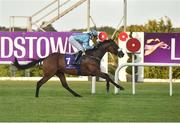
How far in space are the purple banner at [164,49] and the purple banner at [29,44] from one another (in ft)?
8.54

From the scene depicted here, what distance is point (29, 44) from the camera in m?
20.9

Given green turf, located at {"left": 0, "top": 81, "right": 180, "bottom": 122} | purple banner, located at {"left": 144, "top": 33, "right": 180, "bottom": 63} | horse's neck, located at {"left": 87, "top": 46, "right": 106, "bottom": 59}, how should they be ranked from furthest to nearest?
purple banner, located at {"left": 144, "top": 33, "right": 180, "bottom": 63}, horse's neck, located at {"left": 87, "top": 46, "right": 106, "bottom": 59}, green turf, located at {"left": 0, "top": 81, "right": 180, "bottom": 122}

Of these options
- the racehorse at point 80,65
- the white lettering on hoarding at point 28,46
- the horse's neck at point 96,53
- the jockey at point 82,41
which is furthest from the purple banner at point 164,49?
the jockey at point 82,41

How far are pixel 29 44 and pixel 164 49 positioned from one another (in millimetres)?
4387

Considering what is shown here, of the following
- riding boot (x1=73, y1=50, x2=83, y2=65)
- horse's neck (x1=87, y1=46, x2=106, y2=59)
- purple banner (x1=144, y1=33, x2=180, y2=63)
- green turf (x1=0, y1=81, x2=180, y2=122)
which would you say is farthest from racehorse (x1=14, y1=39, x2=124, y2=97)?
purple banner (x1=144, y1=33, x2=180, y2=63)

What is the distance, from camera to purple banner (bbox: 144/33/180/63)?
20391 mm

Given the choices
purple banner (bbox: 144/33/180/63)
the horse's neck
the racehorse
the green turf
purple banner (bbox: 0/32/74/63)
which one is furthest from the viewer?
purple banner (bbox: 0/32/74/63)

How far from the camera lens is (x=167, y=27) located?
36.6 metres

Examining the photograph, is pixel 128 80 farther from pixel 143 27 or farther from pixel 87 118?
pixel 87 118

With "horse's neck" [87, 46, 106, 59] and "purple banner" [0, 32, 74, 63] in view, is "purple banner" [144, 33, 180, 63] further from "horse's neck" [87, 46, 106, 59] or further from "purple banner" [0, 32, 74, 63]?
"horse's neck" [87, 46, 106, 59]

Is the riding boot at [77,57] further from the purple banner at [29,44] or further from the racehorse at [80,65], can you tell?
the purple banner at [29,44]

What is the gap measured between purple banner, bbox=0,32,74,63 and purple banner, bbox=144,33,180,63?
2602 mm

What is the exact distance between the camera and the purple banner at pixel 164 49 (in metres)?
20.4

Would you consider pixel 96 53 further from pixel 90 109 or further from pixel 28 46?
pixel 90 109
